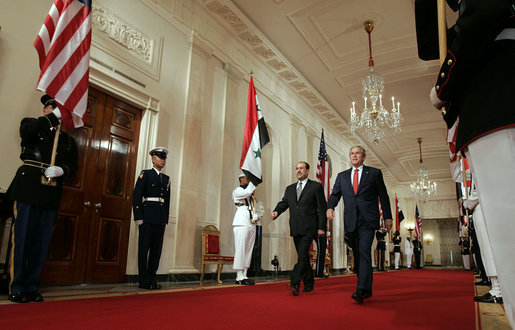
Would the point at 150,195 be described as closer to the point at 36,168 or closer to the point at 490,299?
the point at 36,168

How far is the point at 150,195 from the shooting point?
4633 millimetres

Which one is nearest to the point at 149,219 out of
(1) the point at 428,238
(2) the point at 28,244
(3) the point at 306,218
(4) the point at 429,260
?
(2) the point at 28,244

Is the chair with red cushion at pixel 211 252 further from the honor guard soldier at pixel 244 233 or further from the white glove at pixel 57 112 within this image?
the white glove at pixel 57 112

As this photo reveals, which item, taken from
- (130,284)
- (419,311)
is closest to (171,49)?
(130,284)

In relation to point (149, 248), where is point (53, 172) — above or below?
above

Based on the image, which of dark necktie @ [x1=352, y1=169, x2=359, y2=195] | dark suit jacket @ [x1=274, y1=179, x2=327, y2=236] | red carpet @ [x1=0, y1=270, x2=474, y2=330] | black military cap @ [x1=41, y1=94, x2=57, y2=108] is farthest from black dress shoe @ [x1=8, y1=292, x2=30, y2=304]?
dark necktie @ [x1=352, y1=169, x2=359, y2=195]

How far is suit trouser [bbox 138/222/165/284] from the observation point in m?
4.45

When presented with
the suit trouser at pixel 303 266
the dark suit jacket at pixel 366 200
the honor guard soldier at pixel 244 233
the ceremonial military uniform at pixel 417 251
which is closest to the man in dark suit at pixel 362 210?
the dark suit jacket at pixel 366 200

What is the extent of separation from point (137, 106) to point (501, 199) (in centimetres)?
538

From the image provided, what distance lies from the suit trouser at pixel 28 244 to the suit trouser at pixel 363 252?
3036 mm

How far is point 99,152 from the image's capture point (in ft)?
16.5

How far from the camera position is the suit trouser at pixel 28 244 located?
301cm

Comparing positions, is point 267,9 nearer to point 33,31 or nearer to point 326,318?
point 33,31

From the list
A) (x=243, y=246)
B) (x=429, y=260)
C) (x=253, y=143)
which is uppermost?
(x=253, y=143)
